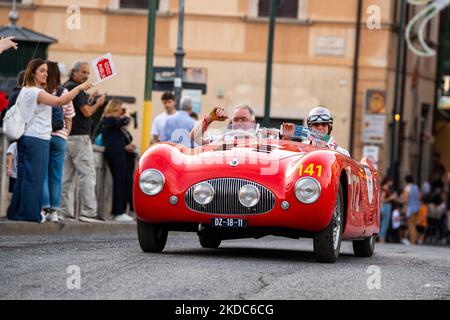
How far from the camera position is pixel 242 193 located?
468 inches

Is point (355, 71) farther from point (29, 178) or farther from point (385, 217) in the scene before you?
point (29, 178)

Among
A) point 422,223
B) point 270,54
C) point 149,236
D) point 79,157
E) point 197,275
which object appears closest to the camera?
point 197,275

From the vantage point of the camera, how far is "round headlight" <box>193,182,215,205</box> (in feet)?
39.1

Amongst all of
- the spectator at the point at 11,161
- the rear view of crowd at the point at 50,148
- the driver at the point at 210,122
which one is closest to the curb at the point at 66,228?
the rear view of crowd at the point at 50,148

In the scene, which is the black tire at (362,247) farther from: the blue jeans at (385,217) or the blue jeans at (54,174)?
the blue jeans at (385,217)

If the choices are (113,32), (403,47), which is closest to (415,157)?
(403,47)

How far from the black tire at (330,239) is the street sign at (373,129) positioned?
2643 cm

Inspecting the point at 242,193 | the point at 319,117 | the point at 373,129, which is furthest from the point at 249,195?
the point at 373,129

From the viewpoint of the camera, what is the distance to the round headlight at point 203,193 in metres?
11.9

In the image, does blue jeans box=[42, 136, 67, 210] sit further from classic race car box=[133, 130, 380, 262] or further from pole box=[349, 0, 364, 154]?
pole box=[349, 0, 364, 154]

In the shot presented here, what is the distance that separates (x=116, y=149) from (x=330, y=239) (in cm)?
857

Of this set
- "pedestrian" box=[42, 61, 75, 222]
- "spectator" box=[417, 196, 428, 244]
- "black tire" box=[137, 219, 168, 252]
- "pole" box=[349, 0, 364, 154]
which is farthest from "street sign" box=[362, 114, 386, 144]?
"black tire" box=[137, 219, 168, 252]

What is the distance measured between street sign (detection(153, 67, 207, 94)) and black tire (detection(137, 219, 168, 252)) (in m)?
14.7
